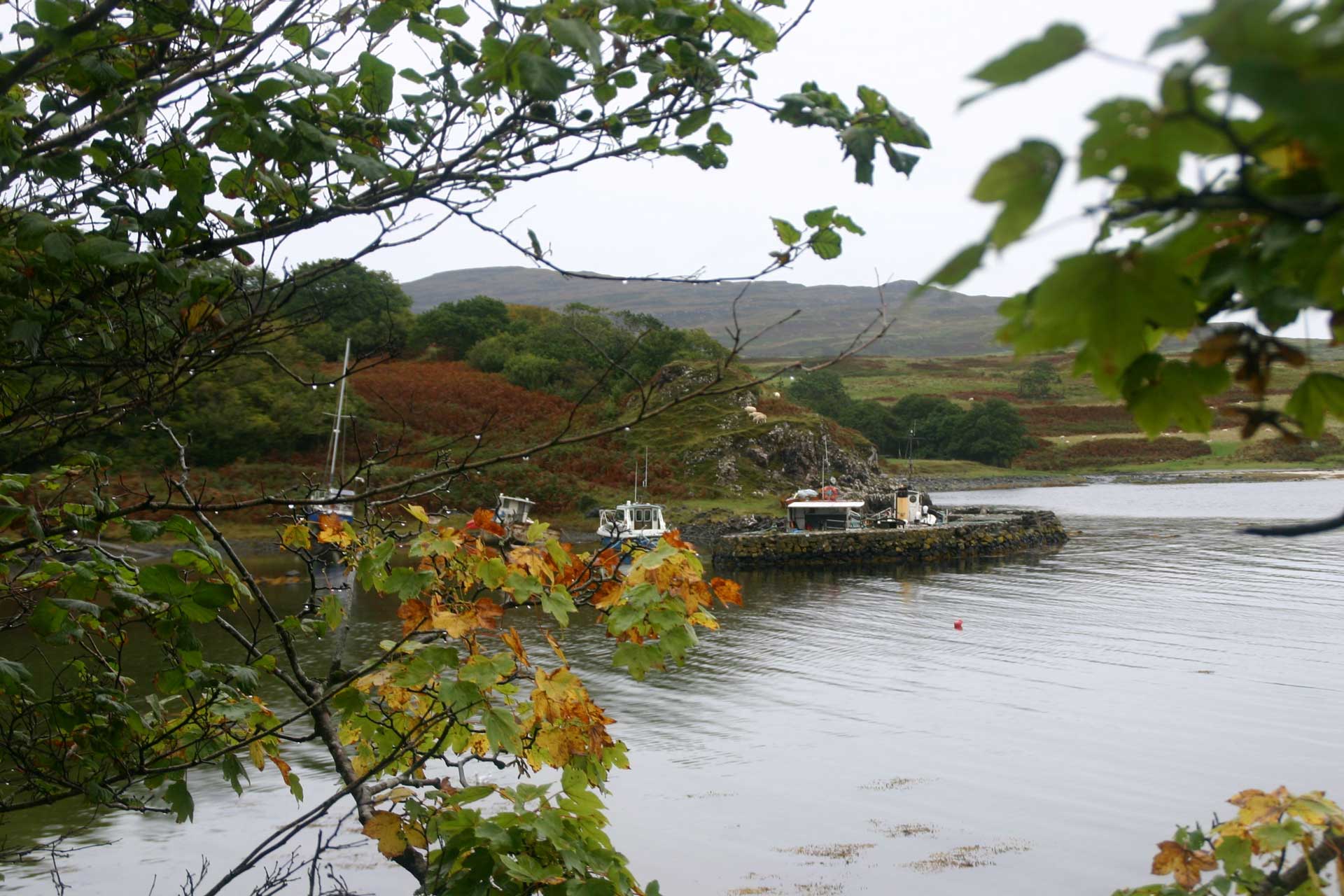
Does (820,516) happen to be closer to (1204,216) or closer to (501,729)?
(501,729)

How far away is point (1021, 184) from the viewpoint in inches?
31.4

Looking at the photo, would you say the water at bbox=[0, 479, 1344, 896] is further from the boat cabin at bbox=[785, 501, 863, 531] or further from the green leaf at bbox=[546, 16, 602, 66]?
the boat cabin at bbox=[785, 501, 863, 531]

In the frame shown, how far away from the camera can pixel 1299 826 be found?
296cm

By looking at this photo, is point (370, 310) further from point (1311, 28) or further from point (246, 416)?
point (1311, 28)

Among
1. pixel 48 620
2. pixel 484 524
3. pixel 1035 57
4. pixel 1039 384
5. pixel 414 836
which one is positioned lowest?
pixel 414 836

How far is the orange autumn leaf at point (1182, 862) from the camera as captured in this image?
10.2ft

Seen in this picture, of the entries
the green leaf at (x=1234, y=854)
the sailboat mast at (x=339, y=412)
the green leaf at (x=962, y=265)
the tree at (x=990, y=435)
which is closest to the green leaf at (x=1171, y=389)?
the green leaf at (x=962, y=265)

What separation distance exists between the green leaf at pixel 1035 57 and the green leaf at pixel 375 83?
2.57m

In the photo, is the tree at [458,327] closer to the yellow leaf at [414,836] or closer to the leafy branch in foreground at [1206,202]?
the yellow leaf at [414,836]

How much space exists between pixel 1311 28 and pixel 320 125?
3.00 metres

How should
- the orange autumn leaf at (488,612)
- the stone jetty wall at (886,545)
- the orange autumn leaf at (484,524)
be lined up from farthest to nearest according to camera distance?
the stone jetty wall at (886,545) < the orange autumn leaf at (484,524) < the orange autumn leaf at (488,612)

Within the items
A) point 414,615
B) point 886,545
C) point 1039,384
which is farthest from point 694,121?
point 1039,384

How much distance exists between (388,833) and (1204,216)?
298cm

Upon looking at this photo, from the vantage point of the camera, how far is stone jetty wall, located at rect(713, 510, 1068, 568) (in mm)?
34062
